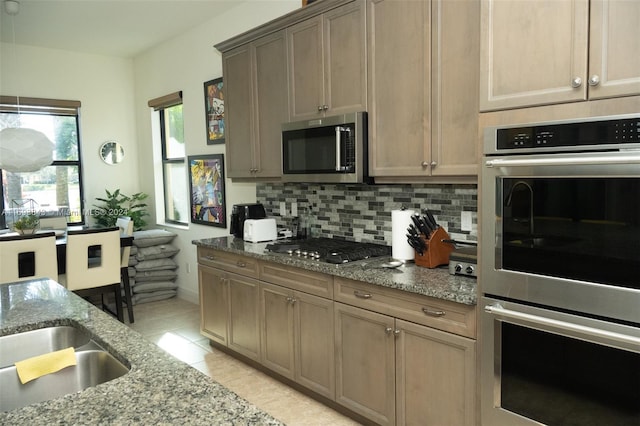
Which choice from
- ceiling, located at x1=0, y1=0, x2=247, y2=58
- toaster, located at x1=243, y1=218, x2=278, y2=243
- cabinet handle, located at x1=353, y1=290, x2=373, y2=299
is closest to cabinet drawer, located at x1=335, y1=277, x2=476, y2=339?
cabinet handle, located at x1=353, y1=290, x2=373, y2=299

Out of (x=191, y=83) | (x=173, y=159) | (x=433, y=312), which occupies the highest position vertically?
(x=191, y=83)

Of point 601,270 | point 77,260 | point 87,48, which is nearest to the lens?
point 601,270

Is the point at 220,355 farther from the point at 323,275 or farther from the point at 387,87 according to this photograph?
the point at 387,87

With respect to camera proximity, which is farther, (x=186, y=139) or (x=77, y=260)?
(x=186, y=139)

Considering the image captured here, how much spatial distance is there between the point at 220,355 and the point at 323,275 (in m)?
1.57

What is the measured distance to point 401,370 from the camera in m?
2.39

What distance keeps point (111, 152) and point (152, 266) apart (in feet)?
5.92

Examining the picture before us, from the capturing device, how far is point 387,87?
8.97 ft

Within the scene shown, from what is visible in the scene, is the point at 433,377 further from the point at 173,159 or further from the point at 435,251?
the point at 173,159

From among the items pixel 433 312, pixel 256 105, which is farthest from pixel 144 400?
pixel 256 105

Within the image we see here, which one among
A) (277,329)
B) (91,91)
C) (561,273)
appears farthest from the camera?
(91,91)

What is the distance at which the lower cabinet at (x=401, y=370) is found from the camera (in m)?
2.17

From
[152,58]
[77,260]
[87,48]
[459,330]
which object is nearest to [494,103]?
[459,330]

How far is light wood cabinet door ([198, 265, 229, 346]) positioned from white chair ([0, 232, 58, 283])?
4.29ft
